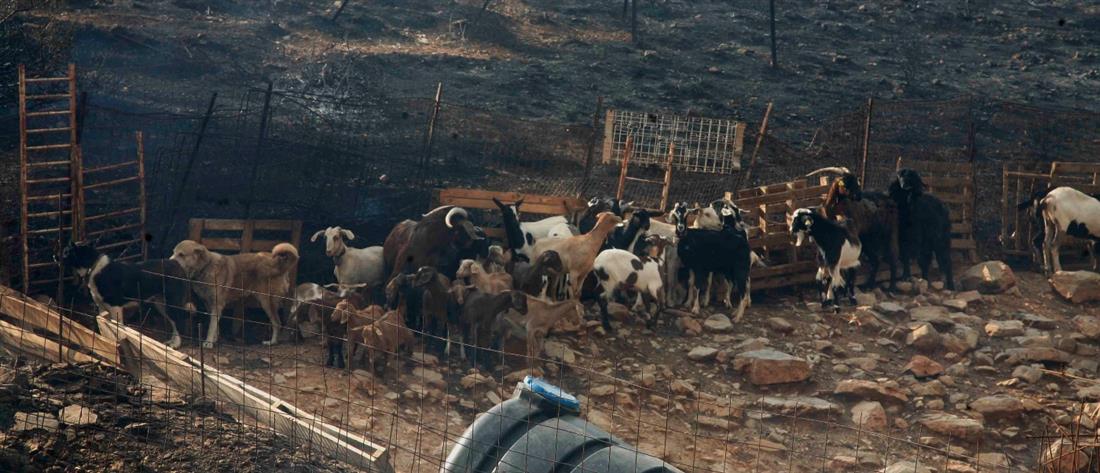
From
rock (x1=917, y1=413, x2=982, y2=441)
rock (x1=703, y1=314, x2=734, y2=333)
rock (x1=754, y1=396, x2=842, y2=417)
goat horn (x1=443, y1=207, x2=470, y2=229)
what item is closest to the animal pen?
rock (x1=754, y1=396, x2=842, y2=417)

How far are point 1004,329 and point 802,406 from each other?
377 centimetres

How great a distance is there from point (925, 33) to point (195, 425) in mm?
25372

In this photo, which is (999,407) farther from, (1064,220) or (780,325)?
(1064,220)

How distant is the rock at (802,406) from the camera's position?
12.4m

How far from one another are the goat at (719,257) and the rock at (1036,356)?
322 centimetres

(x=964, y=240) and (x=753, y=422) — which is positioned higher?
(x=964, y=240)

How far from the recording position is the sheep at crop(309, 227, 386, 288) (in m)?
15.0

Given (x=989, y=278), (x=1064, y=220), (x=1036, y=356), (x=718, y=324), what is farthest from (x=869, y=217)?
(x=1036, y=356)

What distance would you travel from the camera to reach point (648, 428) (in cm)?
1189

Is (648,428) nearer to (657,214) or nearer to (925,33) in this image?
(657,214)

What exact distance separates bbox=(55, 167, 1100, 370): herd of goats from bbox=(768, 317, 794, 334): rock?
431 mm

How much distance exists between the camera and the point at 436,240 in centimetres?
1562

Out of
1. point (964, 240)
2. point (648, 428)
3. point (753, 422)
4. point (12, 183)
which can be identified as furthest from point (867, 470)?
point (12, 183)

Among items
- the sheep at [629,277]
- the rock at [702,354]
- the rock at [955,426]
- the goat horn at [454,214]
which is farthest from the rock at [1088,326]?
the goat horn at [454,214]
